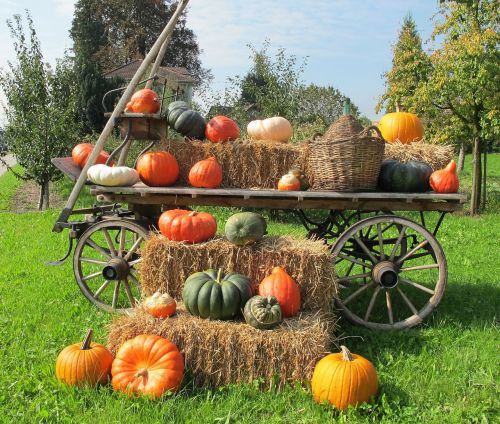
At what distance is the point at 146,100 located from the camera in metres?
5.29

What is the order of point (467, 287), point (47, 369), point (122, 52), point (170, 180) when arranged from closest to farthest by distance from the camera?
point (47, 369)
point (170, 180)
point (467, 287)
point (122, 52)

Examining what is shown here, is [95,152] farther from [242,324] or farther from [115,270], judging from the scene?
[242,324]

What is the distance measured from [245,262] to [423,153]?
2153mm

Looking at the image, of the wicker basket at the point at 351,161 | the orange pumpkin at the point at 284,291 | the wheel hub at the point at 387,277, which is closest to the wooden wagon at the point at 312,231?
the wheel hub at the point at 387,277

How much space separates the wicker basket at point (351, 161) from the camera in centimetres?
450

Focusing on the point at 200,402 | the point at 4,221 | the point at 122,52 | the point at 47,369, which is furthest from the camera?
the point at 122,52

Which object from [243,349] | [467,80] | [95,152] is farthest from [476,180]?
[243,349]

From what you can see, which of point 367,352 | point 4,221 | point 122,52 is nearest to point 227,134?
point 367,352

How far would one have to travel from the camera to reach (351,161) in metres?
4.53

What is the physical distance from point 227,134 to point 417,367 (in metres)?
2.95

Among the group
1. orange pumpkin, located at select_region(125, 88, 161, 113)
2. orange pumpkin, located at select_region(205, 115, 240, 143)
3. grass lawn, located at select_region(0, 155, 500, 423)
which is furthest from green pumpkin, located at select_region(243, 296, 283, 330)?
orange pumpkin, located at select_region(125, 88, 161, 113)

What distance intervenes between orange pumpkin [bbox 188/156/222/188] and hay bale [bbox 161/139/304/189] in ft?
1.13

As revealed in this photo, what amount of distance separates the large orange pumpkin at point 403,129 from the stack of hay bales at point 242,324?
176cm

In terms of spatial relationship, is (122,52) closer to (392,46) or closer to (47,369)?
(392,46)
